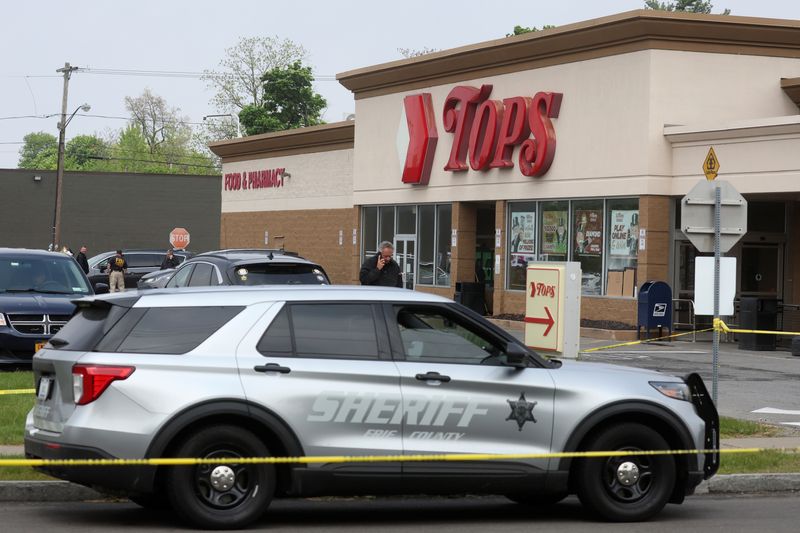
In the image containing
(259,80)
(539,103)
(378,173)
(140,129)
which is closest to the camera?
(539,103)

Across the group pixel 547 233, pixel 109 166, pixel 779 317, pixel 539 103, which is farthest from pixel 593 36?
pixel 109 166

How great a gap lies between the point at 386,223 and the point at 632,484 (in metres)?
31.1

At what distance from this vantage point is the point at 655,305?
92.4 ft

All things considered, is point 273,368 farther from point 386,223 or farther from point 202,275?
point 386,223

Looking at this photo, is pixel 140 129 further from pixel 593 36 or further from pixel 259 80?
pixel 593 36

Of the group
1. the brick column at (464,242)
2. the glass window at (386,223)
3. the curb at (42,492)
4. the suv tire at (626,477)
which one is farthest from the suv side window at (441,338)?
the glass window at (386,223)

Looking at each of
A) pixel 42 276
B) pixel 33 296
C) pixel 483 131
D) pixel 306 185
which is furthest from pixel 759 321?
pixel 306 185

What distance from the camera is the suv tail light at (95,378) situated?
8.34 metres

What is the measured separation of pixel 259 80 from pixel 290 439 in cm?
9615

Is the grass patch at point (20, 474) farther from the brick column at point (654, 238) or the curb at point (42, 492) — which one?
the brick column at point (654, 238)

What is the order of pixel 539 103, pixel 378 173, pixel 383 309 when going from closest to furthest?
1. pixel 383 309
2. pixel 539 103
3. pixel 378 173

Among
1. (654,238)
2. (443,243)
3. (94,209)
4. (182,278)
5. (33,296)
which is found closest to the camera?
(33,296)

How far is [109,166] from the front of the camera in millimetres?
147375

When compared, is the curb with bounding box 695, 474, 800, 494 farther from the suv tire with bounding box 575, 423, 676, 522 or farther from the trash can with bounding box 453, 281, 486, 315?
the trash can with bounding box 453, 281, 486, 315
